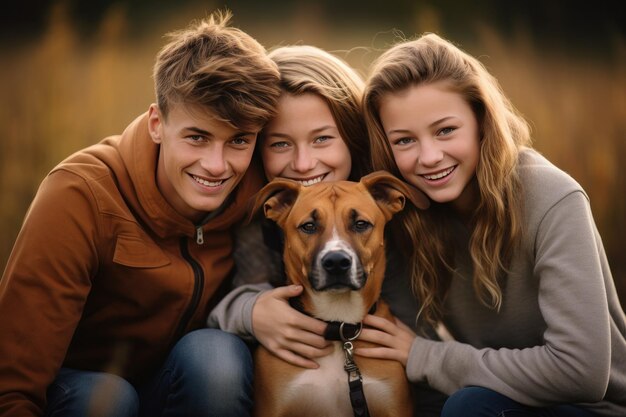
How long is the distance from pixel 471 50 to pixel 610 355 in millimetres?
3553

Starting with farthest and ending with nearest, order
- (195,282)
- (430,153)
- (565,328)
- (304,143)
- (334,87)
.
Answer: (334,87)
(304,143)
(195,282)
(430,153)
(565,328)

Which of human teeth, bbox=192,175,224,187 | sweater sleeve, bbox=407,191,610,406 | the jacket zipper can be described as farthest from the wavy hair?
sweater sleeve, bbox=407,191,610,406

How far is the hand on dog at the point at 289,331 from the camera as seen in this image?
385 centimetres

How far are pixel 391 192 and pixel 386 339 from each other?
87 cm

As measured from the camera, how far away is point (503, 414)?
3.35m

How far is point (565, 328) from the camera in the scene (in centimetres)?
335

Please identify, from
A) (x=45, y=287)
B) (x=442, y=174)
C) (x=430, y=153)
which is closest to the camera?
(x=45, y=287)

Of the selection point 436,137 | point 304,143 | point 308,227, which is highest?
point 436,137

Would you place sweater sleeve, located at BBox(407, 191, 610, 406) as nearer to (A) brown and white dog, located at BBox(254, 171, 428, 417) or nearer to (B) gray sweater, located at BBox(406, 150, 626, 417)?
(B) gray sweater, located at BBox(406, 150, 626, 417)

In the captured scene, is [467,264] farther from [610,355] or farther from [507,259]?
[610,355]

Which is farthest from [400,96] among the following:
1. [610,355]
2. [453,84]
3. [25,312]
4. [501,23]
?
[501,23]

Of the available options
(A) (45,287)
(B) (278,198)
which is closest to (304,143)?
(B) (278,198)

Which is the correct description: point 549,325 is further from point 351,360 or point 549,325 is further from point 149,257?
point 149,257

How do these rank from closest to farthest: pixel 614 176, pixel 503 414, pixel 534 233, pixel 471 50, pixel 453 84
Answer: pixel 503 414
pixel 534 233
pixel 453 84
pixel 614 176
pixel 471 50
